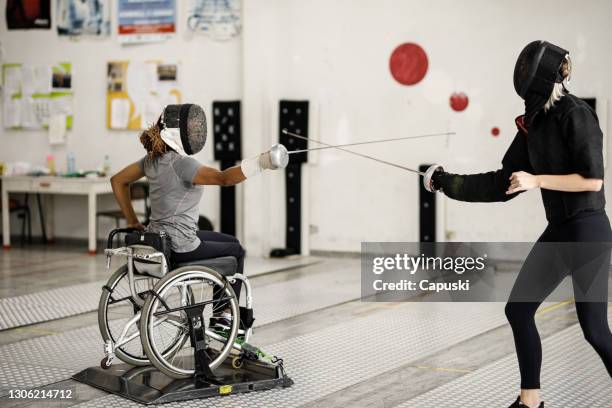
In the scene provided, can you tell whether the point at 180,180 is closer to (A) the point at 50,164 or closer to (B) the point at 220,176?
(B) the point at 220,176

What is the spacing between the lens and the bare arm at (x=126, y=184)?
3.76 m

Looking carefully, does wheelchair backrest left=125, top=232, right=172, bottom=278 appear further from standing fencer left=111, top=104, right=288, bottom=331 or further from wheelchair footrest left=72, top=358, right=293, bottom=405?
wheelchair footrest left=72, top=358, right=293, bottom=405

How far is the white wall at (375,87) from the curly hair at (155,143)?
3.57 metres

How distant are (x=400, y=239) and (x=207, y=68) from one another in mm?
2182

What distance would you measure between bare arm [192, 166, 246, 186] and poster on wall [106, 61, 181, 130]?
4.25m

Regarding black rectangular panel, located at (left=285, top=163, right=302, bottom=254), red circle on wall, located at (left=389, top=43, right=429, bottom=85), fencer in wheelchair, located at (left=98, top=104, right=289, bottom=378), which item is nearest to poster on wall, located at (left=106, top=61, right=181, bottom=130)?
black rectangular panel, located at (left=285, top=163, right=302, bottom=254)

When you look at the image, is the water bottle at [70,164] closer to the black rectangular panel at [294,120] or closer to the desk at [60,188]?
the desk at [60,188]

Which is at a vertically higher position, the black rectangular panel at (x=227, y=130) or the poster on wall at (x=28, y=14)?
the poster on wall at (x=28, y=14)

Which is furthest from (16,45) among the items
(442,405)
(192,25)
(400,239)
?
(442,405)

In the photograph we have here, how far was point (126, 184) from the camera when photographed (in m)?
3.82

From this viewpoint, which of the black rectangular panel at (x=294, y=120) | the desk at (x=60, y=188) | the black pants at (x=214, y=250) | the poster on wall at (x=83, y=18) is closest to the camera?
the black pants at (x=214, y=250)

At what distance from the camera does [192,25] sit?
7.57 meters

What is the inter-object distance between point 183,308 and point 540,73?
1.54 meters

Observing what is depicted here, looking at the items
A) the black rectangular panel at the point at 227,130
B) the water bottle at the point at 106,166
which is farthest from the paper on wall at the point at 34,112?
the black rectangular panel at the point at 227,130
